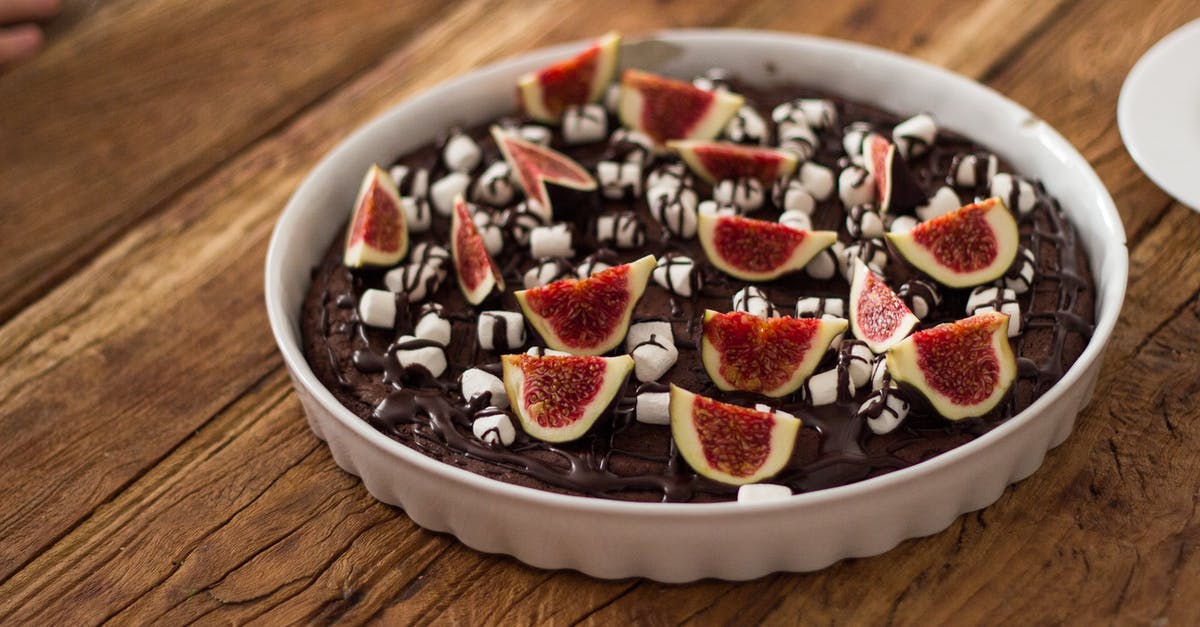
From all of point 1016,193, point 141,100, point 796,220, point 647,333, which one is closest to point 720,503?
point 647,333

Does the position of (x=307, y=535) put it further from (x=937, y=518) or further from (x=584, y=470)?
(x=937, y=518)

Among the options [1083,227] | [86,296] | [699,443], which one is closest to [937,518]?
[699,443]

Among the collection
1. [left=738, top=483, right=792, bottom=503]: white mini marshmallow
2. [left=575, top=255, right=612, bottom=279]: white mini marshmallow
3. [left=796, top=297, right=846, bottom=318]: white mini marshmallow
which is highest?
[left=575, top=255, right=612, bottom=279]: white mini marshmallow

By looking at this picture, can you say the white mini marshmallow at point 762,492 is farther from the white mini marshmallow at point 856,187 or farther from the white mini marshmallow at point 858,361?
the white mini marshmallow at point 856,187

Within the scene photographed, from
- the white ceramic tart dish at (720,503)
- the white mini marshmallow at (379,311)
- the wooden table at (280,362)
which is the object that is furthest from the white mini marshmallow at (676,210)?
the wooden table at (280,362)

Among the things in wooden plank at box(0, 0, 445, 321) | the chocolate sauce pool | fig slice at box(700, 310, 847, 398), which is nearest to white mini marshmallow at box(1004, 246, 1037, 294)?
the chocolate sauce pool

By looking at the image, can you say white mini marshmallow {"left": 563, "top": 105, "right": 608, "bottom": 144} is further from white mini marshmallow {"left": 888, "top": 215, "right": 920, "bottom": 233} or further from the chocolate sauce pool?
white mini marshmallow {"left": 888, "top": 215, "right": 920, "bottom": 233}

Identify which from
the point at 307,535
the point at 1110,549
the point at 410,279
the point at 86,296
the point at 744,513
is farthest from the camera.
→ the point at 86,296
